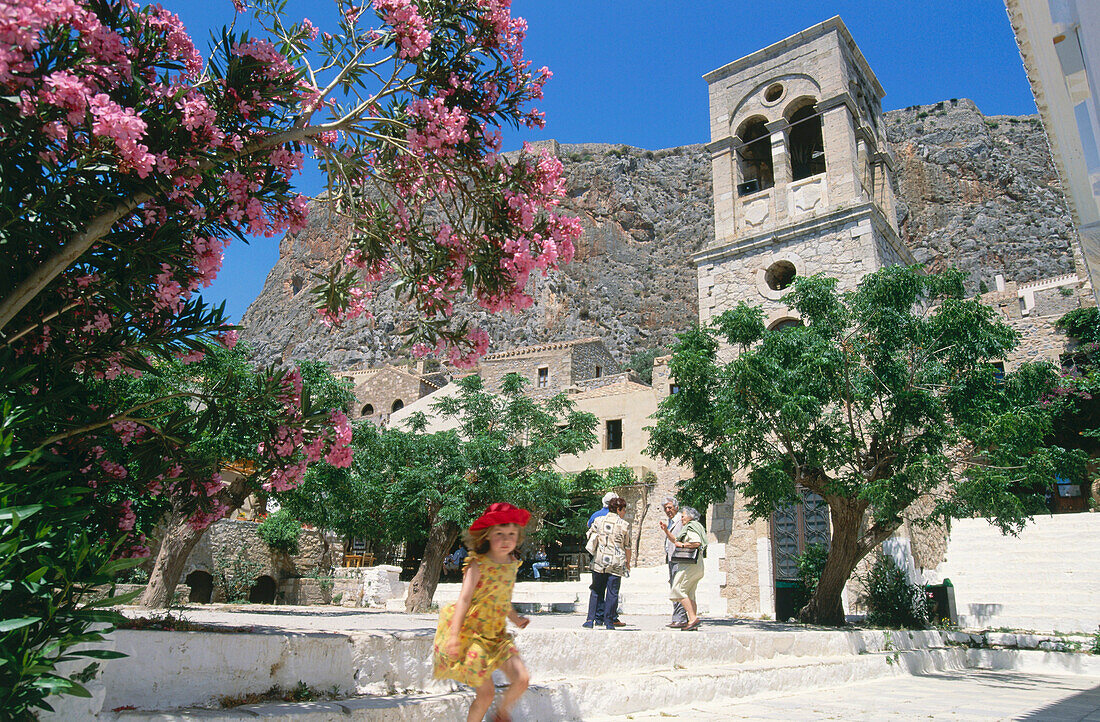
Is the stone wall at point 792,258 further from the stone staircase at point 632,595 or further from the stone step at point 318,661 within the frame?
the stone step at point 318,661

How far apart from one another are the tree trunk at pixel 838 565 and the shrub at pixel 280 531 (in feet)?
49.1

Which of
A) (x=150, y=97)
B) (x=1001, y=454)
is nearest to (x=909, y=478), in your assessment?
(x=1001, y=454)

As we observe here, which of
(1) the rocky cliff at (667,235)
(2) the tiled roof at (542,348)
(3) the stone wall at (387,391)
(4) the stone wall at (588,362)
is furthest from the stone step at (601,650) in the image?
(1) the rocky cliff at (667,235)

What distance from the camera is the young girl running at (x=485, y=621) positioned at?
343 cm

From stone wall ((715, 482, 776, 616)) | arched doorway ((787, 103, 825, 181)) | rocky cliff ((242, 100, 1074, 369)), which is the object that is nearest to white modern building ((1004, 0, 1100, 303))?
stone wall ((715, 482, 776, 616))

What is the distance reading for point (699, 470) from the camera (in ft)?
33.4

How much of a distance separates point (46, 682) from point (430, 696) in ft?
7.07

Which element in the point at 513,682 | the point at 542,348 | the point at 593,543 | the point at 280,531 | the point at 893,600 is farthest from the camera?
the point at 542,348

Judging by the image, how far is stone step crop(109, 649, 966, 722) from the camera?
10.9ft

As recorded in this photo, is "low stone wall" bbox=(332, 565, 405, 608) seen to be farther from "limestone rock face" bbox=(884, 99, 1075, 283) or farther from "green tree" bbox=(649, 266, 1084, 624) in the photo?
"limestone rock face" bbox=(884, 99, 1075, 283)

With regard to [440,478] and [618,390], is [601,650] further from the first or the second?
[618,390]

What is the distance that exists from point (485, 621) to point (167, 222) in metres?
2.70

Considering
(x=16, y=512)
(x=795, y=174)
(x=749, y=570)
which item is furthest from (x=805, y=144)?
(x=16, y=512)

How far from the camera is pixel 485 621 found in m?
3.55
